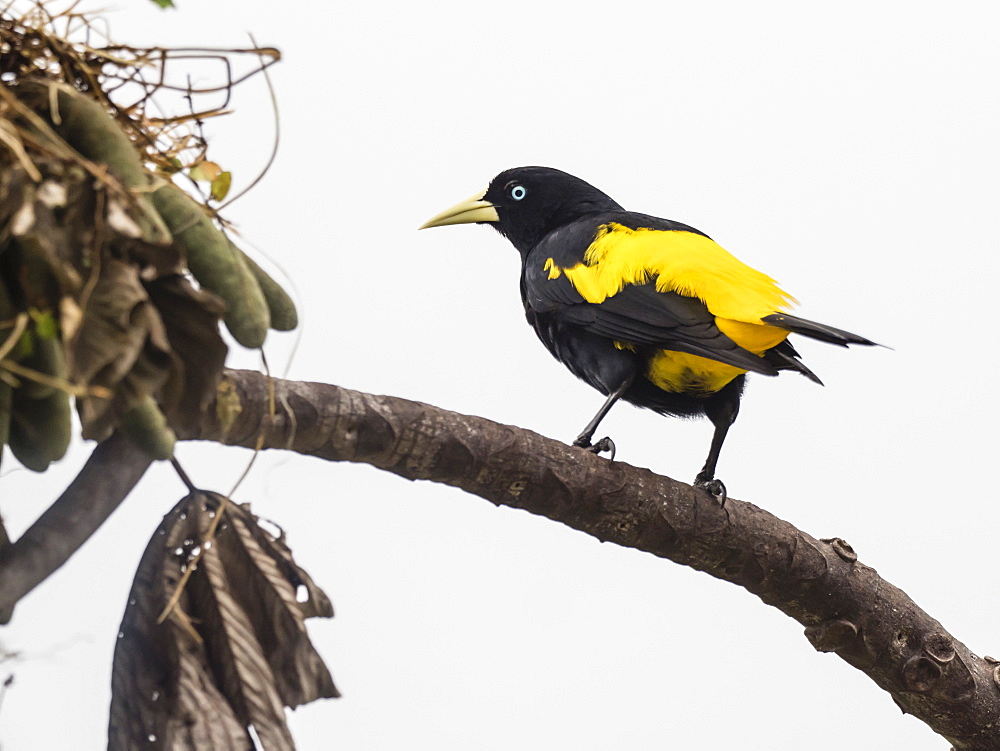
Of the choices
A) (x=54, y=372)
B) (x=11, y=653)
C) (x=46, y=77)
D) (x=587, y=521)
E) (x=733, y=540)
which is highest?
(x=733, y=540)

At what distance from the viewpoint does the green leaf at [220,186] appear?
1.08 m

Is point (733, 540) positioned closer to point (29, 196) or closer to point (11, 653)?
point (11, 653)

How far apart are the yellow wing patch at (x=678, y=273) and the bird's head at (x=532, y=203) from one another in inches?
15.4

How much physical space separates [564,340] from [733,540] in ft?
1.98

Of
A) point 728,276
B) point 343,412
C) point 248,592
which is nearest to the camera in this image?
point 248,592

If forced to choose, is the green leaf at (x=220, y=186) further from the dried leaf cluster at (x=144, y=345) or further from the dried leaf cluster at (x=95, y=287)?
the dried leaf cluster at (x=95, y=287)

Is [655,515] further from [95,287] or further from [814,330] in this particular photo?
[95,287]

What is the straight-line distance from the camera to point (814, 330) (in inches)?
69.7

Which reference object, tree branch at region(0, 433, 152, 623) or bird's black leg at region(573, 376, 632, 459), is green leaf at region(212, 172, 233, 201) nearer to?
tree branch at region(0, 433, 152, 623)

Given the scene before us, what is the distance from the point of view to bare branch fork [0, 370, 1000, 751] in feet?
4.47

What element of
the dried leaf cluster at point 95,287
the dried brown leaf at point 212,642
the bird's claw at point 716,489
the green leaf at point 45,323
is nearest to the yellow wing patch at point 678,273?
the bird's claw at point 716,489

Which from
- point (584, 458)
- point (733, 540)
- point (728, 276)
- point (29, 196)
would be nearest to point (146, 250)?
point (29, 196)

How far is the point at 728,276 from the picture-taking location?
2.02 metres

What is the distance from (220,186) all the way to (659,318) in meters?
1.05
